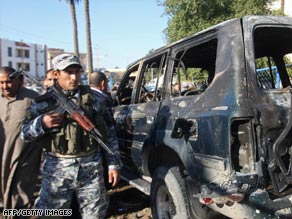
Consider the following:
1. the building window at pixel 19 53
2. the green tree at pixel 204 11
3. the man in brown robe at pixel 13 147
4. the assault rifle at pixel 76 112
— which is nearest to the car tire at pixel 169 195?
the assault rifle at pixel 76 112

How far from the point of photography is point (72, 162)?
2623 millimetres

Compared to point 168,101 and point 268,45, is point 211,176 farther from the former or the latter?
point 268,45

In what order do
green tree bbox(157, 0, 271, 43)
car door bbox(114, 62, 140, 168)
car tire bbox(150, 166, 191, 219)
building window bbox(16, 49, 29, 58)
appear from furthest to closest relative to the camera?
building window bbox(16, 49, 29, 58), green tree bbox(157, 0, 271, 43), car door bbox(114, 62, 140, 168), car tire bbox(150, 166, 191, 219)

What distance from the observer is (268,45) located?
3734mm

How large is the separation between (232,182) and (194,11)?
1219 cm

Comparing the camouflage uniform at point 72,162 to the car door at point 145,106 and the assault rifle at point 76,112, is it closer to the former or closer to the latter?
the assault rifle at point 76,112

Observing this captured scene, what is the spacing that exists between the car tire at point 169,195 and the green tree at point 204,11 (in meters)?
11.1

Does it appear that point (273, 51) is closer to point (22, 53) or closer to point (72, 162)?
point (72, 162)

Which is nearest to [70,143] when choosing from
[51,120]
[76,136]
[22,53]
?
[76,136]

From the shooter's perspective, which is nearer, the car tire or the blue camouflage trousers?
the blue camouflage trousers

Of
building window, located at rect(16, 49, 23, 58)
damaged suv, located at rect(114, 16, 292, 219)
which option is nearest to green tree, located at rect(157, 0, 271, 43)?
damaged suv, located at rect(114, 16, 292, 219)

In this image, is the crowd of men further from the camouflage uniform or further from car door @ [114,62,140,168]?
car door @ [114,62,140,168]

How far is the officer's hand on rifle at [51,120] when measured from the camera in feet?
8.09

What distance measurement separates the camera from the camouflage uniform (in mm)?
2602
